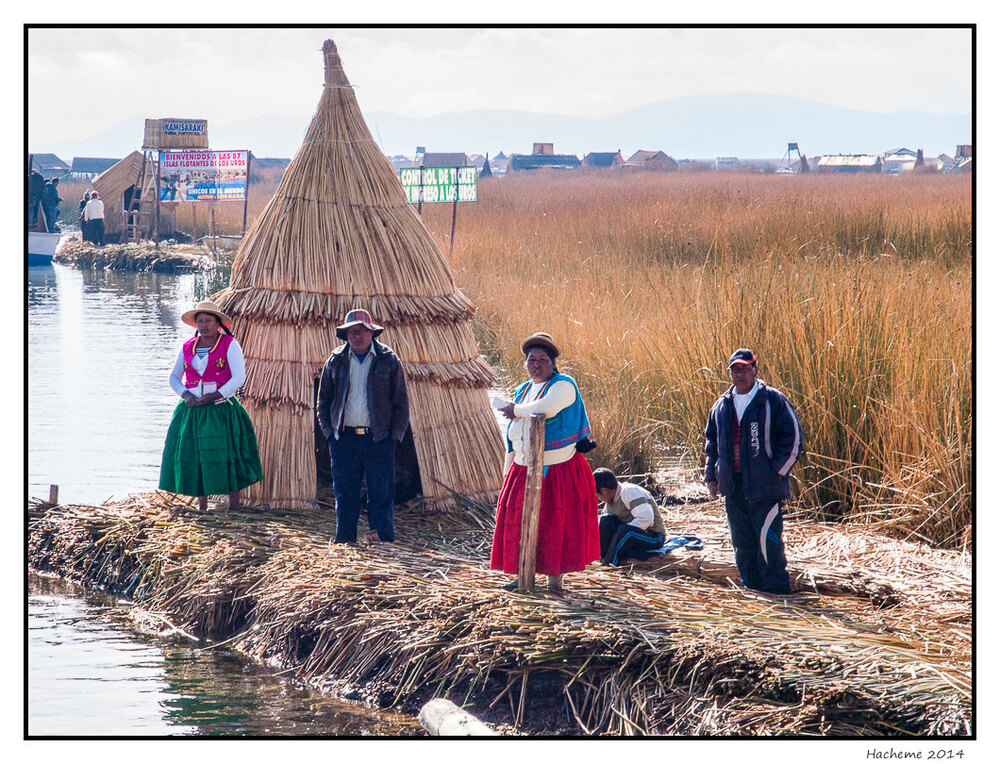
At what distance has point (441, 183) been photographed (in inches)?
638

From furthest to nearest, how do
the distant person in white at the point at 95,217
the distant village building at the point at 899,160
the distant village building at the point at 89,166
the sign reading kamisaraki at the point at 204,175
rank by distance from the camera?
1. the distant village building at the point at 89,166
2. the distant village building at the point at 899,160
3. the distant person in white at the point at 95,217
4. the sign reading kamisaraki at the point at 204,175

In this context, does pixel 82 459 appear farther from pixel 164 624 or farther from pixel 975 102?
pixel 975 102

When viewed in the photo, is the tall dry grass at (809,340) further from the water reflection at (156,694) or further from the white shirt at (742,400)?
the water reflection at (156,694)

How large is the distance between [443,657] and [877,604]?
2.32 metres

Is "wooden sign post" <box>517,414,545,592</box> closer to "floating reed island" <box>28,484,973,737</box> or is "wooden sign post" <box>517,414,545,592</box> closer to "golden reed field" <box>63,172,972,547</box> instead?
"floating reed island" <box>28,484,973,737</box>

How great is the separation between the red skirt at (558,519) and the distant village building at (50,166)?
7799cm

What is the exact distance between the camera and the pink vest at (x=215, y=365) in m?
7.77

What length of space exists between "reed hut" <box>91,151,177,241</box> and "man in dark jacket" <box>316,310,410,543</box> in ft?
79.7

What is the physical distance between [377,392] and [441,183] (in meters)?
9.45

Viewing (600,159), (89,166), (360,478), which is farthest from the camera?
(89,166)

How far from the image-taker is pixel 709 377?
9.16 m

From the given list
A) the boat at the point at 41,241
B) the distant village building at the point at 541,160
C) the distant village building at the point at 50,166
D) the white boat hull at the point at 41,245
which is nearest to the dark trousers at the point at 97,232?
the boat at the point at 41,241

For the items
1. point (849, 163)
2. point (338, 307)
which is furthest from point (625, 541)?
point (849, 163)

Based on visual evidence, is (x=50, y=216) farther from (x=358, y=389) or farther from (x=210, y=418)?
(x=358, y=389)
